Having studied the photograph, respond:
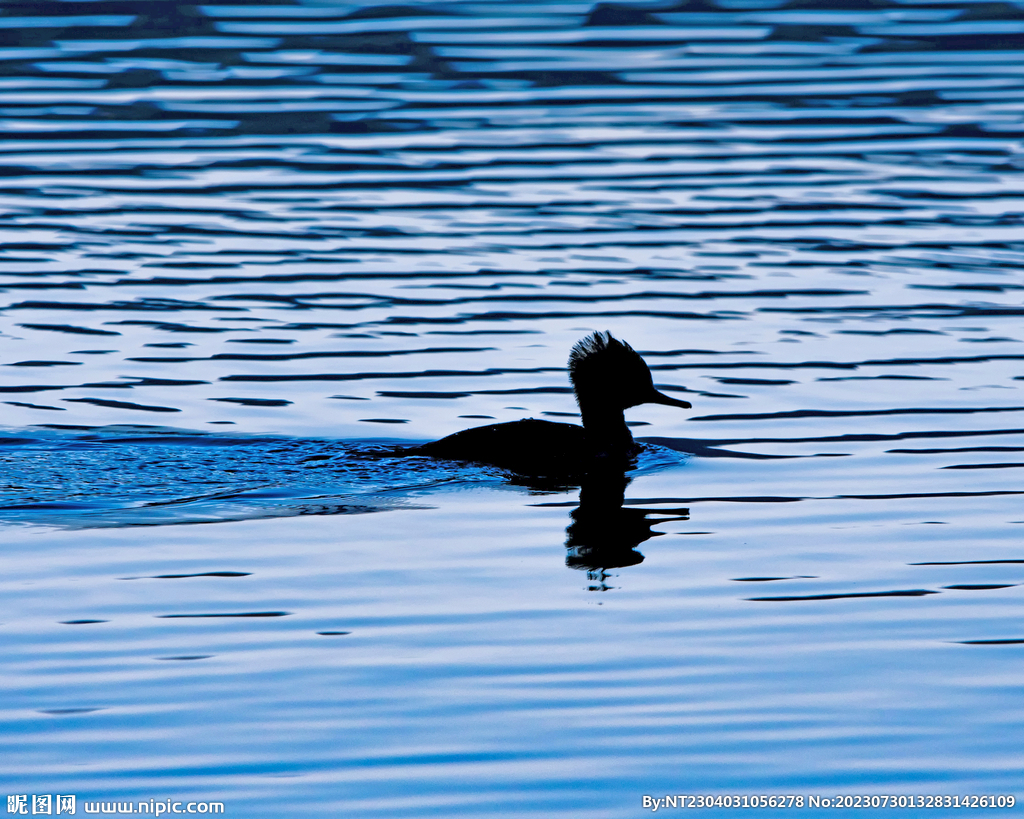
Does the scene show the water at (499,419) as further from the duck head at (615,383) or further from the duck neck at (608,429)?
the duck head at (615,383)

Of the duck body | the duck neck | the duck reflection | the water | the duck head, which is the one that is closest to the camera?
the water

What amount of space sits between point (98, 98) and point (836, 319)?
44.4 feet

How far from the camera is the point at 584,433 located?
38.6 feet

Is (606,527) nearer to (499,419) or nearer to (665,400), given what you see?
(665,400)

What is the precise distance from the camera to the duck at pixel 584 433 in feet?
36.3

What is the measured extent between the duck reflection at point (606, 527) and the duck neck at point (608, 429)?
385 millimetres

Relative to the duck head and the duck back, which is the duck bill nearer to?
the duck head

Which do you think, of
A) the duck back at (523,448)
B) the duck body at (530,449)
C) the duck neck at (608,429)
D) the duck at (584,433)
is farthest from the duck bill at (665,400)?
the duck back at (523,448)

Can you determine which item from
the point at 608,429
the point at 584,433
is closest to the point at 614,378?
the point at 608,429

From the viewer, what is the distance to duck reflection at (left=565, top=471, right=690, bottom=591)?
9.41 meters

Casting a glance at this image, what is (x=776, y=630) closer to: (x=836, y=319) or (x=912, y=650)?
(x=912, y=650)

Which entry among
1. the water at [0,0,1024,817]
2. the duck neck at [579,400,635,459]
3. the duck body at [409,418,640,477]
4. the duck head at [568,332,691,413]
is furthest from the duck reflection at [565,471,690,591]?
the duck head at [568,332,691,413]

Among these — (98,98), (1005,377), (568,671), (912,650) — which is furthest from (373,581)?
(98,98)

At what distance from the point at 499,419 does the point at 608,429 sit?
2.82 ft
